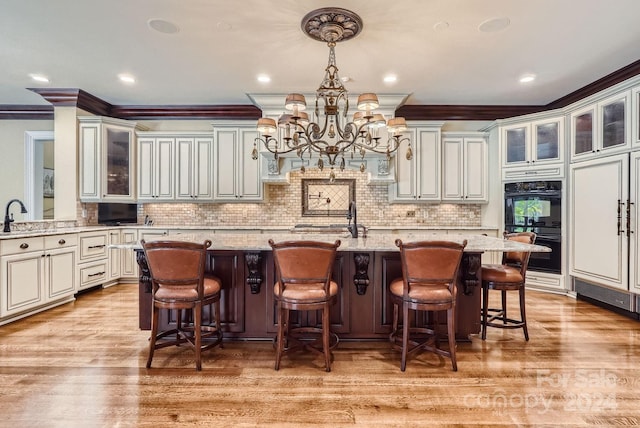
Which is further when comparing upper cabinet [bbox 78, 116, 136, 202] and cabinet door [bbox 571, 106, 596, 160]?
upper cabinet [bbox 78, 116, 136, 202]

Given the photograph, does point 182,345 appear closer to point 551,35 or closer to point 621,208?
point 551,35

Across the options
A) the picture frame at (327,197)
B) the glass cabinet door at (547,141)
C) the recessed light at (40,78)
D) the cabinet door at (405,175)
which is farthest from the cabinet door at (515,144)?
the recessed light at (40,78)

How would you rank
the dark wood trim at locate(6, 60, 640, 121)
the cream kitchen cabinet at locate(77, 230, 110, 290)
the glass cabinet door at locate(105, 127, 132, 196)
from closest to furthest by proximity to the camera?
the cream kitchen cabinet at locate(77, 230, 110, 290)
the glass cabinet door at locate(105, 127, 132, 196)
the dark wood trim at locate(6, 60, 640, 121)

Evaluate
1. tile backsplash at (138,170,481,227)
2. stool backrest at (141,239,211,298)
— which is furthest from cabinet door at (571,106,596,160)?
stool backrest at (141,239,211,298)

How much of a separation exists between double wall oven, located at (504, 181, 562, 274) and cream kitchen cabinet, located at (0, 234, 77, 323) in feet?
20.3

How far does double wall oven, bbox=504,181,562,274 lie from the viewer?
14.7ft

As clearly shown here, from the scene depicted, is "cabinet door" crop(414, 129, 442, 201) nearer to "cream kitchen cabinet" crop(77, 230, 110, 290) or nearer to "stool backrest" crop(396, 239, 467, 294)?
"stool backrest" crop(396, 239, 467, 294)

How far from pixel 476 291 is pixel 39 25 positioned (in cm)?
472

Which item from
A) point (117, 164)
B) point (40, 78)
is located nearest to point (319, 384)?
point (117, 164)

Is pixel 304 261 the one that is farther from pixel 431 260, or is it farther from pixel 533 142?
pixel 533 142

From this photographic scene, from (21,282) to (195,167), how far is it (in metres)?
2.63

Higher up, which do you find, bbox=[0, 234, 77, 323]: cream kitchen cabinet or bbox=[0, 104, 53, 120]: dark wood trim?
bbox=[0, 104, 53, 120]: dark wood trim

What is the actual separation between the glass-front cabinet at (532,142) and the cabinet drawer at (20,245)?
6.30m

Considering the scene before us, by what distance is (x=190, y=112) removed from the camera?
17.8ft
